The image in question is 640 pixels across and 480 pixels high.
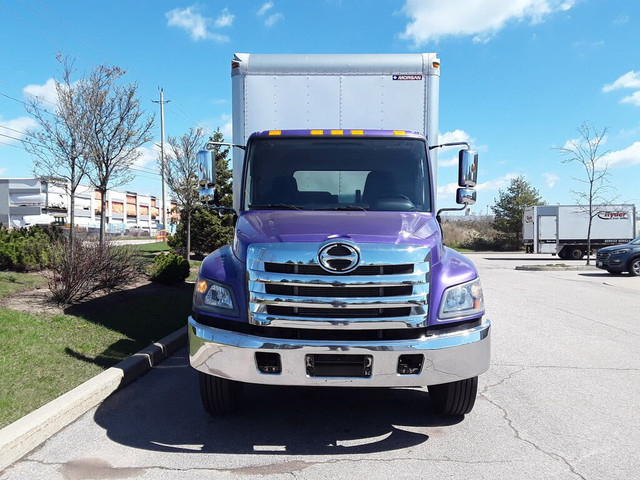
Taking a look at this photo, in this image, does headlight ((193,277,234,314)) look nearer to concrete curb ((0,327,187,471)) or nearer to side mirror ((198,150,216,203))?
concrete curb ((0,327,187,471))

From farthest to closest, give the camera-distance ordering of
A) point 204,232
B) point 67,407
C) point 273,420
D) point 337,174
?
point 204,232
point 337,174
point 273,420
point 67,407

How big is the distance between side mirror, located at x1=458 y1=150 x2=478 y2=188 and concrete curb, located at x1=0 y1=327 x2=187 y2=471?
13.0 feet

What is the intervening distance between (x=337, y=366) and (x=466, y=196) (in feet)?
8.98

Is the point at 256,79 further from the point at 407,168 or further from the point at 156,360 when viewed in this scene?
the point at 156,360

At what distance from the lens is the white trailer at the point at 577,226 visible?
3094cm

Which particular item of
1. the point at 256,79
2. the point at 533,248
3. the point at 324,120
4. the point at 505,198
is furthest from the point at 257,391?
the point at 505,198

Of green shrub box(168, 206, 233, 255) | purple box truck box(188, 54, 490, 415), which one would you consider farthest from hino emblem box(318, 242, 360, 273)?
green shrub box(168, 206, 233, 255)

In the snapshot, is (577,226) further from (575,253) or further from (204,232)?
(204,232)

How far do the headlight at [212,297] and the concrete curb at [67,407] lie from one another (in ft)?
4.56

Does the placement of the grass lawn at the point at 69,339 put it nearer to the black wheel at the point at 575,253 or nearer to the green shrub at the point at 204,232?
the green shrub at the point at 204,232

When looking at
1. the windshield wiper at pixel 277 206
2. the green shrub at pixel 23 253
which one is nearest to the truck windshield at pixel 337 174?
the windshield wiper at pixel 277 206

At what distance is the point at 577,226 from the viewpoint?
31.1 m

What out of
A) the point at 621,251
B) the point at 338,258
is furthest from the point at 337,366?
the point at 621,251

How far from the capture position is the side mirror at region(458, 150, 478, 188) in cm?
541
